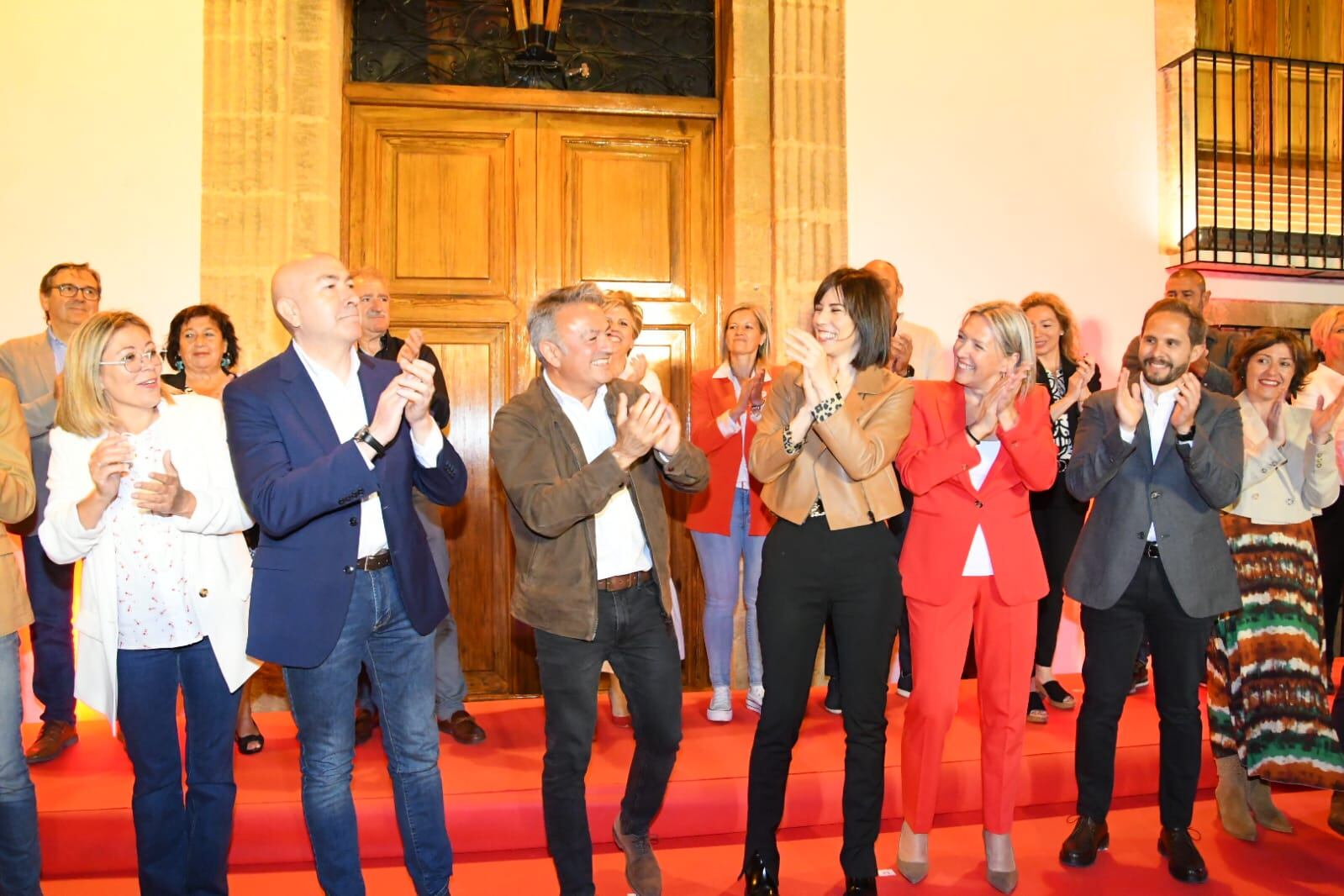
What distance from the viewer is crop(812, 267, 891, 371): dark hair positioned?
3326 mm

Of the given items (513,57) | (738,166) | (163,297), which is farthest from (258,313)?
(738,166)

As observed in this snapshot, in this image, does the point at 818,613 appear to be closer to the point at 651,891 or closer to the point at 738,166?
the point at 651,891

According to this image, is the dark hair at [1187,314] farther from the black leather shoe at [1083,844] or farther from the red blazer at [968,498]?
the black leather shoe at [1083,844]

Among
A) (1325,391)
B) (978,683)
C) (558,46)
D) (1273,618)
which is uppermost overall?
(558,46)

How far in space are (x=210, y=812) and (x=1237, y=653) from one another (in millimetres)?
3392

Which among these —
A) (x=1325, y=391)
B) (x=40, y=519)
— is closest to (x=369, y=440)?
(x=40, y=519)

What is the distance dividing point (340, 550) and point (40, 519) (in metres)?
2.38

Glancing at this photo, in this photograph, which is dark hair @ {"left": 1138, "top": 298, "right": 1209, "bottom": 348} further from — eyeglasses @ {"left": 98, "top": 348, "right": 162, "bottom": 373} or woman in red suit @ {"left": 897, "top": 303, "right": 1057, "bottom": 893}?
eyeglasses @ {"left": 98, "top": 348, "right": 162, "bottom": 373}

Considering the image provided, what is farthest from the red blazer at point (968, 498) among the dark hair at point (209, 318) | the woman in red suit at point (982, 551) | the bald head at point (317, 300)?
the dark hair at point (209, 318)

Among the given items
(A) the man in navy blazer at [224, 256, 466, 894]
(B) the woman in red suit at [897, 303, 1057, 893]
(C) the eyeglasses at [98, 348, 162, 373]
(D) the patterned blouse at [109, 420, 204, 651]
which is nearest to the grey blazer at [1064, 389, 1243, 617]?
(B) the woman in red suit at [897, 303, 1057, 893]

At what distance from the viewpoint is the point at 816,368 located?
10.2 ft

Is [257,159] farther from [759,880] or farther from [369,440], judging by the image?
[759,880]

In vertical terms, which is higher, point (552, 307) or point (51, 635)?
point (552, 307)

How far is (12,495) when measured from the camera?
3.05m
